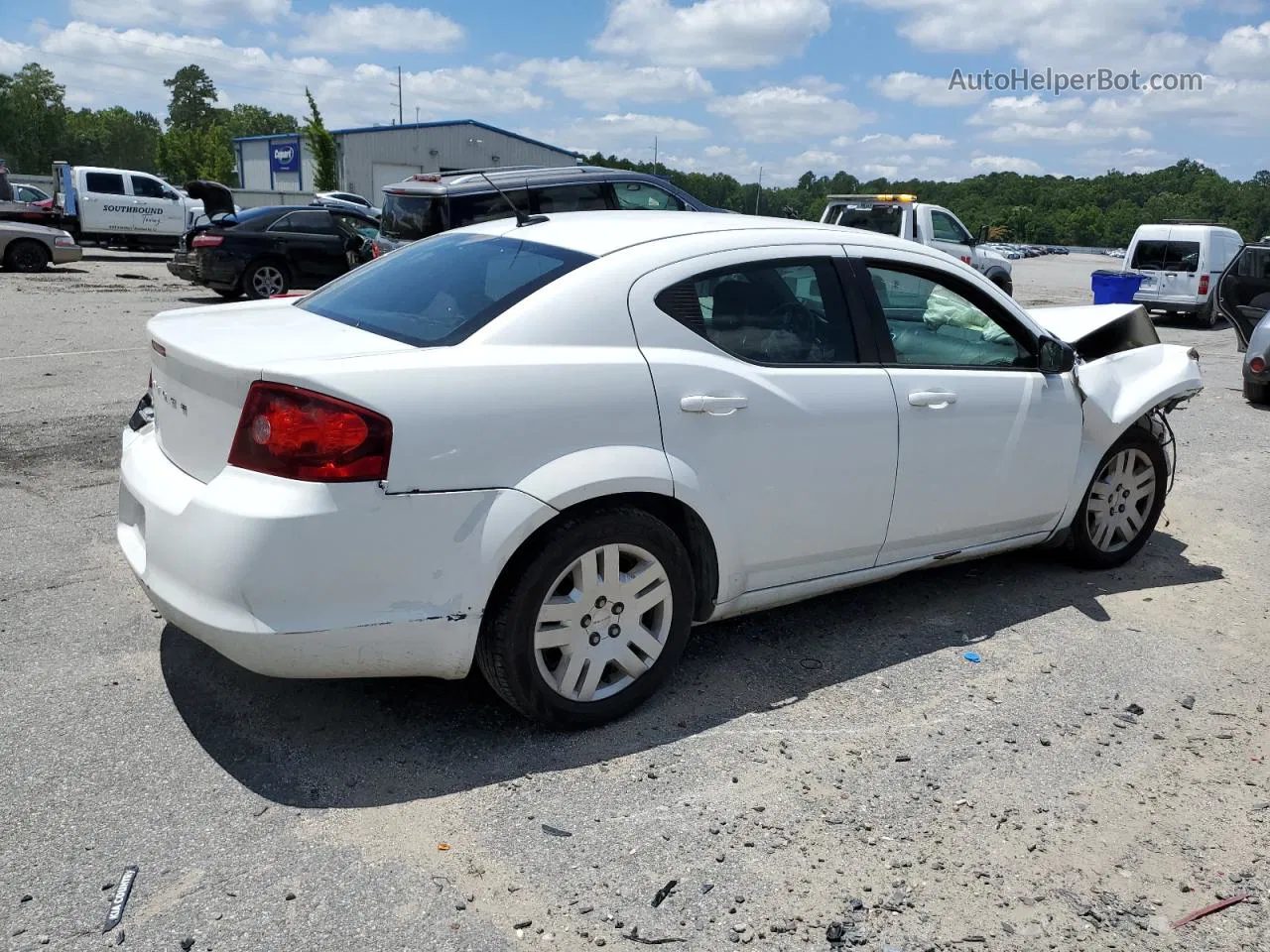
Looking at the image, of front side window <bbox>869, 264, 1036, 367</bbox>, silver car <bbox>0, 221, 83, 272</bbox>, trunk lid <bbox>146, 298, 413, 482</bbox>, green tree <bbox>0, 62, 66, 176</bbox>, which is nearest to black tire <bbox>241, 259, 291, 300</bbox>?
silver car <bbox>0, 221, 83, 272</bbox>

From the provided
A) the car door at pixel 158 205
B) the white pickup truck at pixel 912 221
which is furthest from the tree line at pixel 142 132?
the white pickup truck at pixel 912 221

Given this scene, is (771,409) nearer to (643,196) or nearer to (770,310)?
(770,310)

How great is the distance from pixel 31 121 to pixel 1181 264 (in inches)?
4337

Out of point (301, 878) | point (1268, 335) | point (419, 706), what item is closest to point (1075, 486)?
point (419, 706)

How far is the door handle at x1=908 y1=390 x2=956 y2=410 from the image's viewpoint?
13.2 ft

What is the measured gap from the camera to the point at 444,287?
365cm

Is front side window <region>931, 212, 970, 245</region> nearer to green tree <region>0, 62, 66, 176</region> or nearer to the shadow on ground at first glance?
the shadow on ground

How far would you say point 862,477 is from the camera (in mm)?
3898

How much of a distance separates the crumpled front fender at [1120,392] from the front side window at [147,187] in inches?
1057

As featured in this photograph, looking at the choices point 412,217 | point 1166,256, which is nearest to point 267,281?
point 412,217

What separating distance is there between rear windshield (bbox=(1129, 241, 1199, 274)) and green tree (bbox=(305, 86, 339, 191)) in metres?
36.0

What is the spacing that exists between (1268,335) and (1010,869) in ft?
32.6

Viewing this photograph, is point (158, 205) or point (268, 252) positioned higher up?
point (158, 205)

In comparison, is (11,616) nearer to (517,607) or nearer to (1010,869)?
(517,607)
